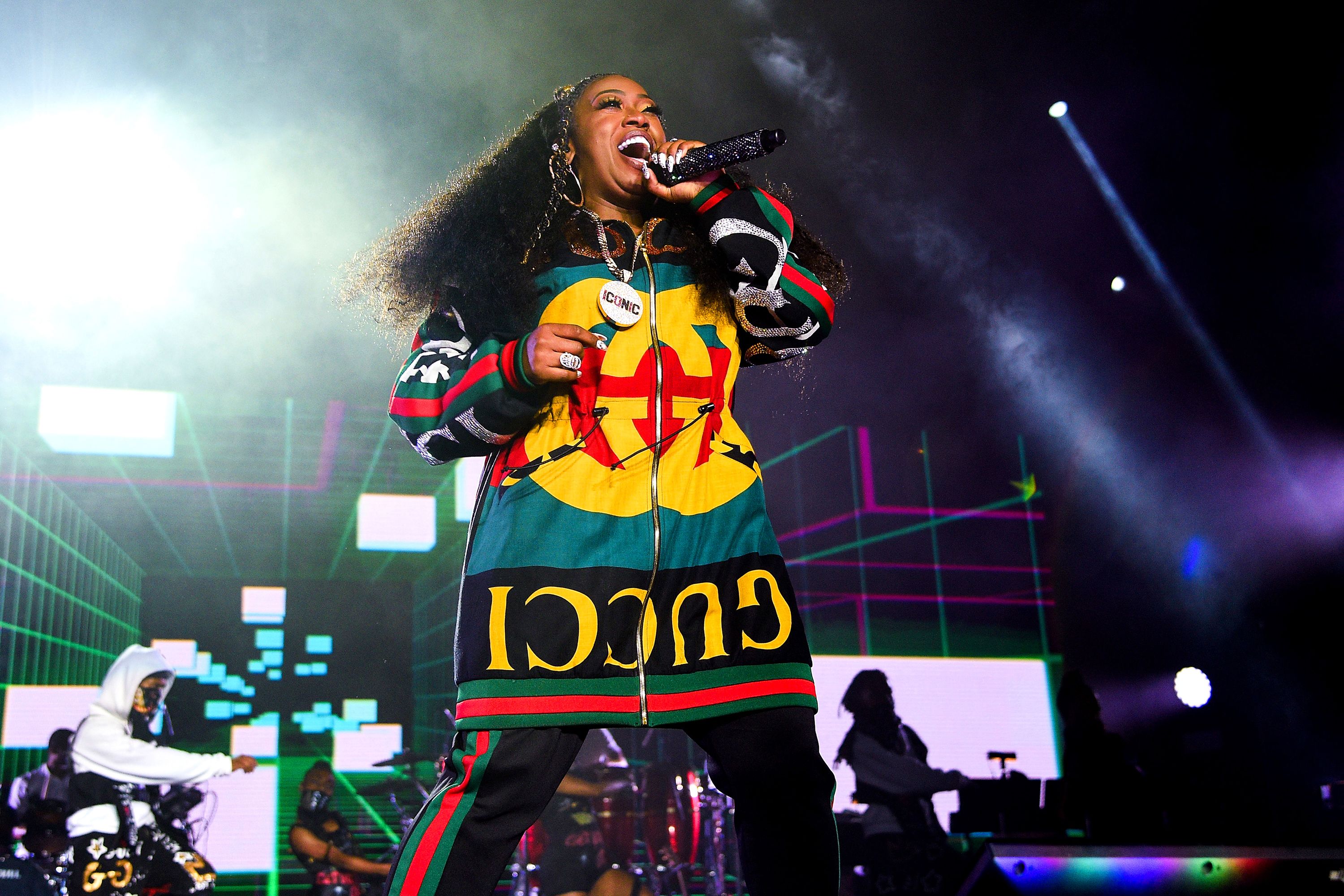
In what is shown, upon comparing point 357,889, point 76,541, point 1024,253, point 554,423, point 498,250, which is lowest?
point 357,889

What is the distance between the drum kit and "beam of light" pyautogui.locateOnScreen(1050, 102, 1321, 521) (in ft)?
12.2

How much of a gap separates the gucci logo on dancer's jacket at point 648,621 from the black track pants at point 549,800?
0.26 ft

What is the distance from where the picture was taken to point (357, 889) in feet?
14.7

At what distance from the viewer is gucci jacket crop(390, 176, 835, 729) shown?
1.16 meters

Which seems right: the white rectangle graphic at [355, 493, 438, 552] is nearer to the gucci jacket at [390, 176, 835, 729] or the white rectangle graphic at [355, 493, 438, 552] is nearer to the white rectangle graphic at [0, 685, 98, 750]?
the white rectangle graphic at [0, 685, 98, 750]

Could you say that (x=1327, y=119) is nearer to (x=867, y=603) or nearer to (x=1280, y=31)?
(x=1280, y=31)

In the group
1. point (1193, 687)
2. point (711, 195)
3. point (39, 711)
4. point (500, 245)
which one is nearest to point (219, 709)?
point (39, 711)

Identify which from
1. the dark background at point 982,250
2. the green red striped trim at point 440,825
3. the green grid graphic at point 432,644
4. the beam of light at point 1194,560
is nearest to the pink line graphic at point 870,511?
the dark background at point 982,250

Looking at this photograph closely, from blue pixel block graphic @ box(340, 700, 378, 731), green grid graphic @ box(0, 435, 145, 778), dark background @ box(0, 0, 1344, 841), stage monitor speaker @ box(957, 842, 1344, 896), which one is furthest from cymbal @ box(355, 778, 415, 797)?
stage monitor speaker @ box(957, 842, 1344, 896)

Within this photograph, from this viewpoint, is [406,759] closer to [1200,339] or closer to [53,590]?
[53,590]

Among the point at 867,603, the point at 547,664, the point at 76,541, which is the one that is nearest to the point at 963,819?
the point at 867,603

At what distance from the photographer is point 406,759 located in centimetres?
488

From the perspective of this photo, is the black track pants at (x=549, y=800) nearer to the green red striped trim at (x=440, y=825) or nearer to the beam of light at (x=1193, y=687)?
the green red striped trim at (x=440, y=825)

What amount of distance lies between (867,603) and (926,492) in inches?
34.4
